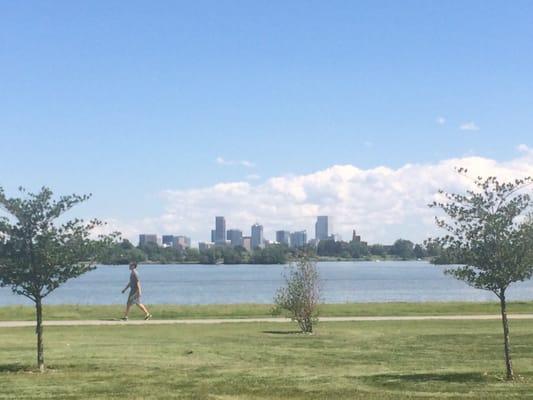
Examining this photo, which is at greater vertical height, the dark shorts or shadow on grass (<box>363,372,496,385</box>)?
the dark shorts

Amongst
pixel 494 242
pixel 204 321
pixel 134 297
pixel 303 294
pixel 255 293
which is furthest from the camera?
pixel 255 293

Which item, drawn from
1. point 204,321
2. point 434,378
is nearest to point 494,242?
point 434,378

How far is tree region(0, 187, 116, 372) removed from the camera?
1591 centimetres

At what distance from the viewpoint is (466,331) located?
79.1 ft

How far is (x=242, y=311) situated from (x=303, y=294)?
28.6 ft

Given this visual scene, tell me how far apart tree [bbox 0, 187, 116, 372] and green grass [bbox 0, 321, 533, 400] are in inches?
66.6

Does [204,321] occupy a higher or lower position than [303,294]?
lower

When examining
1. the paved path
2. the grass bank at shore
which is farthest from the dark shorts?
the grass bank at shore

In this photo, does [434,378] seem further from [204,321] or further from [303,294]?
[204,321]

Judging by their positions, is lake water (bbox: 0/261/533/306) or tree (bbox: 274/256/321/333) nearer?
tree (bbox: 274/256/321/333)

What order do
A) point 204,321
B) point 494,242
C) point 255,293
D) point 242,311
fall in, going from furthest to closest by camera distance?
point 255,293, point 242,311, point 204,321, point 494,242

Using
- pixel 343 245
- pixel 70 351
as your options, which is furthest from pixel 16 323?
pixel 343 245

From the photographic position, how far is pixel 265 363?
17.1 metres

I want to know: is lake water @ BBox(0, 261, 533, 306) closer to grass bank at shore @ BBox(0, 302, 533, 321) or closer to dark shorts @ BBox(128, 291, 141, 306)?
grass bank at shore @ BBox(0, 302, 533, 321)
